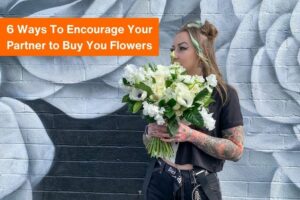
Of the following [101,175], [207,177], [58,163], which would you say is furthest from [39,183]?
[207,177]

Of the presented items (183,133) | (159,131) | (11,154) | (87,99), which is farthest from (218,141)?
(11,154)

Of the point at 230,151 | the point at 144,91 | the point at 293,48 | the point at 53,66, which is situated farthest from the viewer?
the point at 53,66

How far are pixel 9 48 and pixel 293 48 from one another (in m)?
2.22

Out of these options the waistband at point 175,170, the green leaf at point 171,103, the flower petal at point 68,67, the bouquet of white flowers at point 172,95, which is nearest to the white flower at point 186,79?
the bouquet of white flowers at point 172,95

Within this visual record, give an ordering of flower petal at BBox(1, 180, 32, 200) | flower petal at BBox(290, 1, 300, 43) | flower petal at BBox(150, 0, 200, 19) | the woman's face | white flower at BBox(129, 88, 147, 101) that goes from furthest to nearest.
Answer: flower petal at BBox(1, 180, 32, 200)
flower petal at BBox(150, 0, 200, 19)
flower petal at BBox(290, 1, 300, 43)
the woman's face
white flower at BBox(129, 88, 147, 101)

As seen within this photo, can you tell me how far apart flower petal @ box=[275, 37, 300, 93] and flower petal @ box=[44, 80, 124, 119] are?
1.24m

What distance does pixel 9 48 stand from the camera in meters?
4.45

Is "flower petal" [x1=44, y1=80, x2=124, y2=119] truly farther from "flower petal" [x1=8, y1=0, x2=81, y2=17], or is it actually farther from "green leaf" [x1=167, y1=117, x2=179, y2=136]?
"green leaf" [x1=167, y1=117, x2=179, y2=136]

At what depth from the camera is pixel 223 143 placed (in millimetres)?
2920

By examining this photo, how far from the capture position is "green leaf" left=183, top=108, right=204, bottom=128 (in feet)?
8.90

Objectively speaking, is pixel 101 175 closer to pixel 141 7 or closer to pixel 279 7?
pixel 141 7

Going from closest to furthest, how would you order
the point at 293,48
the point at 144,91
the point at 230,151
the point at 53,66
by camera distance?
the point at 144,91 → the point at 230,151 → the point at 293,48 → the point at 53,66

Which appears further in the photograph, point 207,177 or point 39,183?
point 39,183

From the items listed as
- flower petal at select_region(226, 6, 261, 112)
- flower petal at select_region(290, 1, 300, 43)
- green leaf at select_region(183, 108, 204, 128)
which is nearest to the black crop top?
green leaf at select_region(183, 108, 204, 128)
